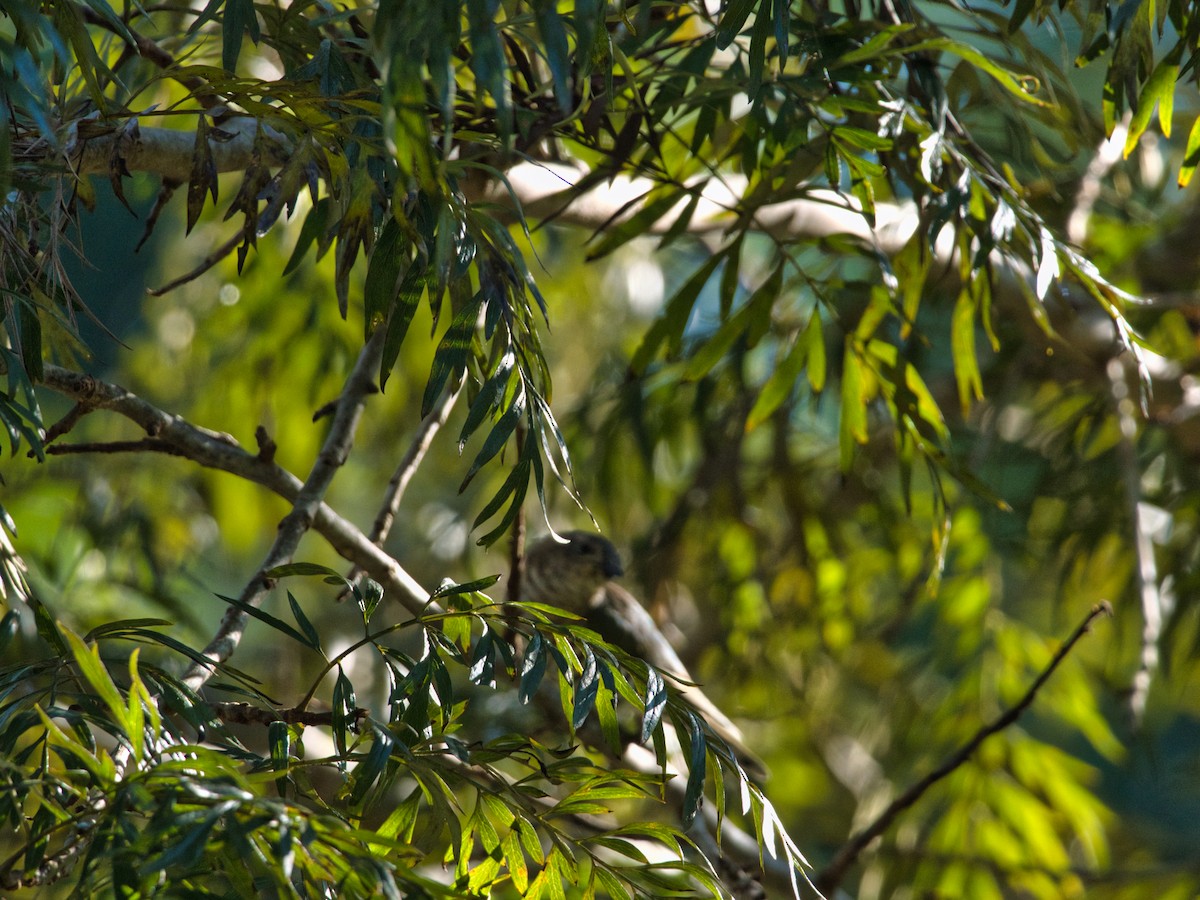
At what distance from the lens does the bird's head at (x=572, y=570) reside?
2223 mm

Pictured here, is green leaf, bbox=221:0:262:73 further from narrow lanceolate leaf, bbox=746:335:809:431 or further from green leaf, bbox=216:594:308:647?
narrow lanceolate leaf, bbox=746:335:809:431

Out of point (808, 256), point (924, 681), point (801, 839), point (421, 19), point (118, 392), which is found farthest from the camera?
point (801, 839)

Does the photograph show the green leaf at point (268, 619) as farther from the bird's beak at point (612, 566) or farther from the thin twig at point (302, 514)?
the bird's beak at point (612, 566)

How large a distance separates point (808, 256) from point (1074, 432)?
133 cm

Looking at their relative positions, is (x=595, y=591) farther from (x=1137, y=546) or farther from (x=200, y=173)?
(x=200, y=173)

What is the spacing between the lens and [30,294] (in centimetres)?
103

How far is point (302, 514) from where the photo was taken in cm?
124

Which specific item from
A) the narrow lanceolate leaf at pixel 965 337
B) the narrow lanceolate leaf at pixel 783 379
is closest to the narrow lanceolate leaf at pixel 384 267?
the narrow lanceolate leaf at pixel 783 379

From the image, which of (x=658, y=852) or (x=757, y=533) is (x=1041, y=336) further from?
(x=658, y=852)

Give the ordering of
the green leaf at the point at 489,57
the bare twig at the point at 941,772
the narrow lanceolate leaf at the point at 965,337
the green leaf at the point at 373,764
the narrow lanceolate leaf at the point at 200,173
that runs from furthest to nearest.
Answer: the narrow lanceolate leaf at the point at 965,337
the bare twig at the point at 941,772
the narrow lanceolate leaf at the point at 200,173
the green leaf at the point at 373,764
the green leaf at the point at 489,57

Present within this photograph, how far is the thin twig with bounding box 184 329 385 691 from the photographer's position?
1127mm

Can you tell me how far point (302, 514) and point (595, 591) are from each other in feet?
3.77

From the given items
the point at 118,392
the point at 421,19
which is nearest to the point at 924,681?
the point at 118,392

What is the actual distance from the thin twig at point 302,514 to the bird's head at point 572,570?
844mm
